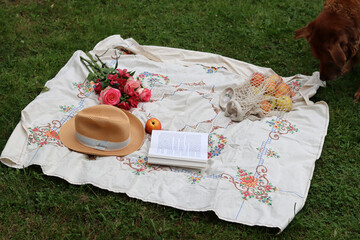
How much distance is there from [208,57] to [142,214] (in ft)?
8.26

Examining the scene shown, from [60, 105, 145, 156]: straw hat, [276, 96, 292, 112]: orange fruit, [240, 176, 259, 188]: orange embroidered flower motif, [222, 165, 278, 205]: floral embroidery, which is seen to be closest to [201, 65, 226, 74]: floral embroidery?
[276, 96, 292, 112]: orange fruit

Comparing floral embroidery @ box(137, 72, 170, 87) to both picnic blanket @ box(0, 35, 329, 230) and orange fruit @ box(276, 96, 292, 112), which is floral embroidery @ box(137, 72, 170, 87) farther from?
orange fruit @ box(276, 96, 292, 112)

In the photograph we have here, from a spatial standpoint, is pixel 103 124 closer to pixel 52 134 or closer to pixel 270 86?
pixel 52 134

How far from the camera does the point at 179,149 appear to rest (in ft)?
11.5

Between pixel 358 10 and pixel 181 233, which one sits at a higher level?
pixel 358 10

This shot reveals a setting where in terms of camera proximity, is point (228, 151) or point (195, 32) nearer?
point (228, 151)

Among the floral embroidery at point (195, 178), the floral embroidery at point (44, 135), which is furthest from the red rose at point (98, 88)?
the floral embroidery at point (195, 178)

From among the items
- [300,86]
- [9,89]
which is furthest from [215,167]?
[9,89]

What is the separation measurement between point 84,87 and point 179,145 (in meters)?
1.52

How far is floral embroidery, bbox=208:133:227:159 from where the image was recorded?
3.61 meters

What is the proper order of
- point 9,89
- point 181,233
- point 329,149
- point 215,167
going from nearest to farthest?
1. point 181,233
2. point 215,167
3. point 329,149
4. point 9,89

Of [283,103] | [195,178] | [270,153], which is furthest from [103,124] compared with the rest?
[283,103]

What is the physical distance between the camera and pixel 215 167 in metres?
3.43

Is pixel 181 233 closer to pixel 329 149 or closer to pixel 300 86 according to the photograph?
pixel 329 149
